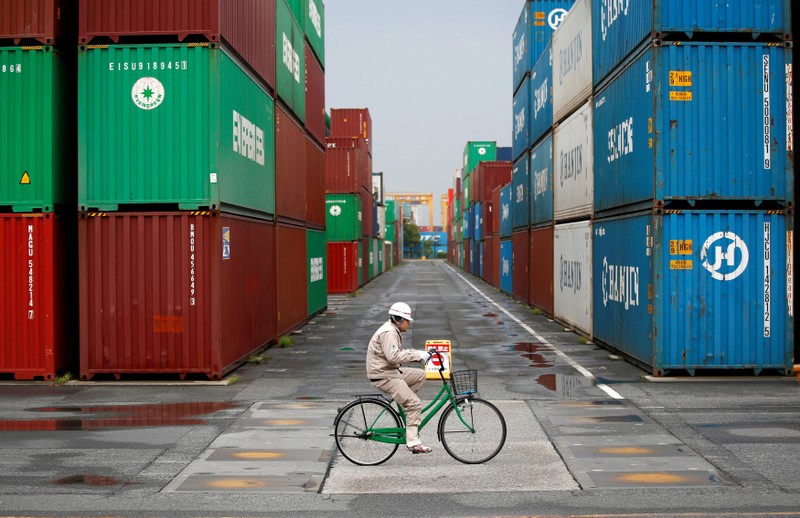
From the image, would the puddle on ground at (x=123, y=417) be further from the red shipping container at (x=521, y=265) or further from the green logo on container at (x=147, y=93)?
the red shipping container at (x=521, y=265)

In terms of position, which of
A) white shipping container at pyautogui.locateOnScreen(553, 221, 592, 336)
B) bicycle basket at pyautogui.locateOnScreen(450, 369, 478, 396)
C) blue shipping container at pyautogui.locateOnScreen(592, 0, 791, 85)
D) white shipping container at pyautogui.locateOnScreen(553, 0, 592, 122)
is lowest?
bicycle basket at pyautogui.locateOnScreen(450, 369, 478, 396)

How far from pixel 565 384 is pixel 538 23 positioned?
2157cm

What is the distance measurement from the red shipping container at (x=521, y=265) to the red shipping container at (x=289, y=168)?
1176 cm

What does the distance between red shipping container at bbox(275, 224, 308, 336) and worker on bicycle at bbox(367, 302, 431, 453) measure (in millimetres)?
13198

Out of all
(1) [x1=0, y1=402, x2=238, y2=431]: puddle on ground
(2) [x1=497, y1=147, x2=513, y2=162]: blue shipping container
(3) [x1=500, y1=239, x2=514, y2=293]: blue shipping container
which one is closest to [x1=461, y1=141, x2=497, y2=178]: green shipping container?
(2) [x1=497, y1=147, x2=513, y2=162]: blue shipping container

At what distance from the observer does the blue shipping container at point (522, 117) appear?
3491cm

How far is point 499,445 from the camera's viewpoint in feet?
32.7

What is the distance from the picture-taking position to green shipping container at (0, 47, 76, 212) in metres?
16.1

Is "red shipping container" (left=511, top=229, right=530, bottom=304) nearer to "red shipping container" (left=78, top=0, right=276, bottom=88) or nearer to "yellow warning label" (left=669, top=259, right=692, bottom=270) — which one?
"yellow warning label" (left=669, top=259, right=692, bottom=270)

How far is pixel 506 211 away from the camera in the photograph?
4559 centimetres

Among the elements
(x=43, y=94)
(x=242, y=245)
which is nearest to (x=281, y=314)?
(x=242, y=245)

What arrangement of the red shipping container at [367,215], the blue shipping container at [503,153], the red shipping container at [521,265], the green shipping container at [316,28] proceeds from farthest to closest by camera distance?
the blue shipping container at [503,153] → the red shipping container at [367,215] → the red shipping container at [521,265] → the green shipping container at [316,28]

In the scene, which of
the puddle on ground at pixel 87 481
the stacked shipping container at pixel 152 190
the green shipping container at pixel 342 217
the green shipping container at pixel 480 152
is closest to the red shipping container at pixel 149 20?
the stacked shipping container at pixel 152 190

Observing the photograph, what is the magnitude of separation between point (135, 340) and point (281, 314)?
25.5ft
